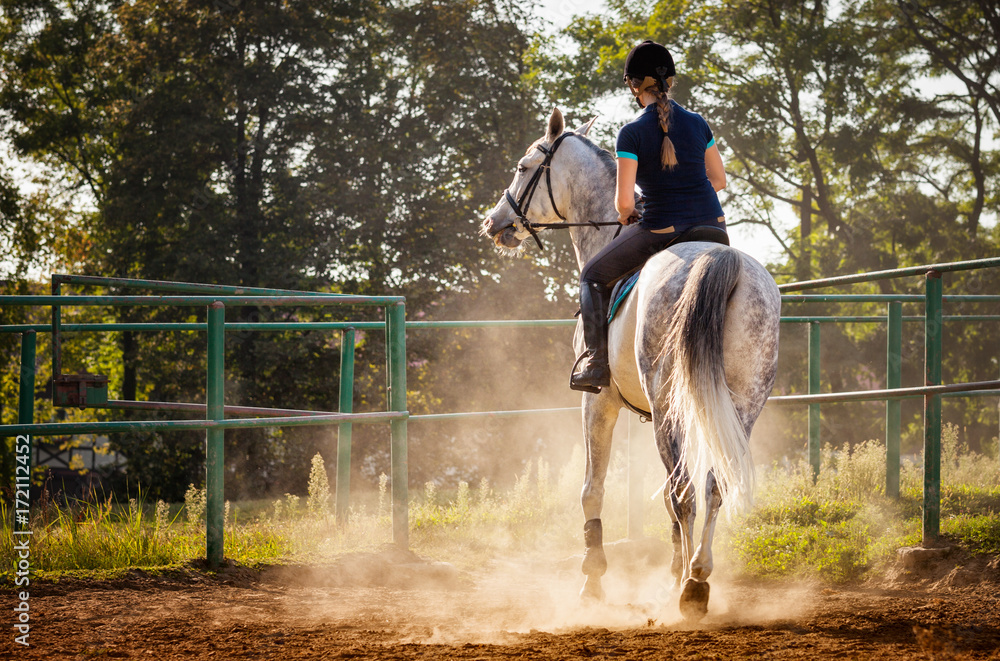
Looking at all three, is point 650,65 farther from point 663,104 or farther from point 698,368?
point 698,368

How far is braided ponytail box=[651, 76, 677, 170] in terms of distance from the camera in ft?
12.3

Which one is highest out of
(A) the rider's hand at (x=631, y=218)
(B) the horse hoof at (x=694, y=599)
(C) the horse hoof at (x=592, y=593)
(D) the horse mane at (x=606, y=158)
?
(D) the horse mane at (x=606, y=158)

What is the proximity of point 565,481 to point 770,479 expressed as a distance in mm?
1802

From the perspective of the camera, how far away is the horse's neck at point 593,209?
4699mm

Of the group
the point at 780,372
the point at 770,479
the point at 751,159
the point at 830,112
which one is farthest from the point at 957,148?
the point at 770,479

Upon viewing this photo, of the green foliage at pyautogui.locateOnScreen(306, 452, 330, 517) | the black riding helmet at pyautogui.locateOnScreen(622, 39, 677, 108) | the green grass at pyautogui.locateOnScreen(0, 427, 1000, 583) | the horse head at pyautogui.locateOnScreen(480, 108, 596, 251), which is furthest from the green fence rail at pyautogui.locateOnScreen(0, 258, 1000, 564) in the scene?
the black riding helmet at pyautogui.locateOnScreen(622, 39, 677, 108)

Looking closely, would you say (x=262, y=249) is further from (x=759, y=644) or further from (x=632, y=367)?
(x=759, y=644)

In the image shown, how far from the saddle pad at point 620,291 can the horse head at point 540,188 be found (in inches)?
45.9

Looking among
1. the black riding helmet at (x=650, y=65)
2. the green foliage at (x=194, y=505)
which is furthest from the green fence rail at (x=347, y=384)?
the black riding helmet at (x=650, y=65)

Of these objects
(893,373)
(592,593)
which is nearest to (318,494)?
(592,593)

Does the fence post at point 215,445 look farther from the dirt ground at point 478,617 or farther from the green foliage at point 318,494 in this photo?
the green foliage at point 318,494

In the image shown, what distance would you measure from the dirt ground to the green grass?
0.29m

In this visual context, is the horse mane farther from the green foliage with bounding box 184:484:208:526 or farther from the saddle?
the green foliage with bounding box 184:484:208:526

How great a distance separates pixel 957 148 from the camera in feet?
60.7
